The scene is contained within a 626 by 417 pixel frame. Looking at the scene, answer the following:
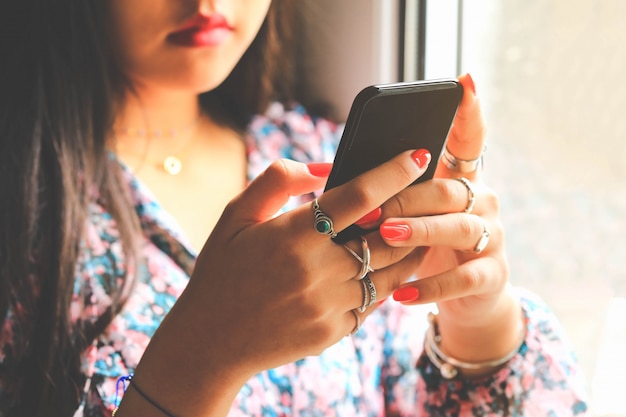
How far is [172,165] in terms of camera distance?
953 mm

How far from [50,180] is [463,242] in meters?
0.51

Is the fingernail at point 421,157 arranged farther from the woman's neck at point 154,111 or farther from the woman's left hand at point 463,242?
the woman's neck at point 154,111

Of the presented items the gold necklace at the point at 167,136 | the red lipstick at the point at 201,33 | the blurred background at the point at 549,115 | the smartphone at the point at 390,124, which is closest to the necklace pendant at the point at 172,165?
the gold necklace at the point at 167,136

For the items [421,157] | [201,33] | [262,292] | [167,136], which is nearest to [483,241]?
[421,157]

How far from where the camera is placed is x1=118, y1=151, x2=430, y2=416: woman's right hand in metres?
0.56

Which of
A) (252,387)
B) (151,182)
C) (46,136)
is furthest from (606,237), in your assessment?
(46,136)

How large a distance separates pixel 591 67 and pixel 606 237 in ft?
0.72

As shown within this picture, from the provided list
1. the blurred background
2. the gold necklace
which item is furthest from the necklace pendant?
the blurred background

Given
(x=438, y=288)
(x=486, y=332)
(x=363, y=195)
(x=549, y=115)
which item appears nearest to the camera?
(x=363, y=195)

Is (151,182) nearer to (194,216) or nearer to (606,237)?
(194,216)

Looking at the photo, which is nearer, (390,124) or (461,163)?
(390,124)

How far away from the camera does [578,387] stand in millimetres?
786

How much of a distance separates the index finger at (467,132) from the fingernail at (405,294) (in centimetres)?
14

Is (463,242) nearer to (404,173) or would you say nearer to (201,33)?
(404,173)
